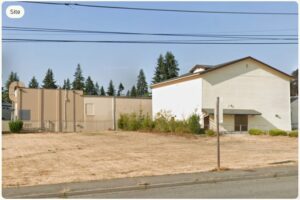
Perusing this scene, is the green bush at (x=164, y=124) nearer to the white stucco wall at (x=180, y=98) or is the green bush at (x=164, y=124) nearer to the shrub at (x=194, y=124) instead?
the shrub at (x=194, y=124)

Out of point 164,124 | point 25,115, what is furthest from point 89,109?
point 164,124

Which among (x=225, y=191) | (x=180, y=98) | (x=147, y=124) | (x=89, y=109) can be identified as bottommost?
(x=225, y=191)

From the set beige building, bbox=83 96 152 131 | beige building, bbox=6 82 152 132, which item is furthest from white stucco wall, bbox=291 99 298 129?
beige building, bbox=6 82 152 132

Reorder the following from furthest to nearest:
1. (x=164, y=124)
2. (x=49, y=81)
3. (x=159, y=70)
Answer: (x=49, y=81) → (x=159, y=70) → (x=164, y=124)

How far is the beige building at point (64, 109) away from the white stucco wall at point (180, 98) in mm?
3761

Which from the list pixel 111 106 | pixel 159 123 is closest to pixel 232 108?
pixel 159 123

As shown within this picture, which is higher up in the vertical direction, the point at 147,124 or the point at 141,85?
the point at 141,85

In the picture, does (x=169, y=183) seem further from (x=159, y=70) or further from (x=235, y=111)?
(x=159, y=70)

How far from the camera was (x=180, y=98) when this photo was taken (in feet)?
158

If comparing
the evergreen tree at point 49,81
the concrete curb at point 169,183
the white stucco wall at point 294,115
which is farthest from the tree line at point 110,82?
the concrete curb at point 169,183

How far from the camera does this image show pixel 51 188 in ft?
35.8

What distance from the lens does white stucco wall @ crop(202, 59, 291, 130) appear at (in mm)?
44875

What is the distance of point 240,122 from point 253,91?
389 cm

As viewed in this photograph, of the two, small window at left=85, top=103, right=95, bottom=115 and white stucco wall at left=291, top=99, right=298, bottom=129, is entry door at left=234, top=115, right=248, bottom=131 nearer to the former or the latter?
white stucco wall at left=291, top=99, right=298, bottom=129
